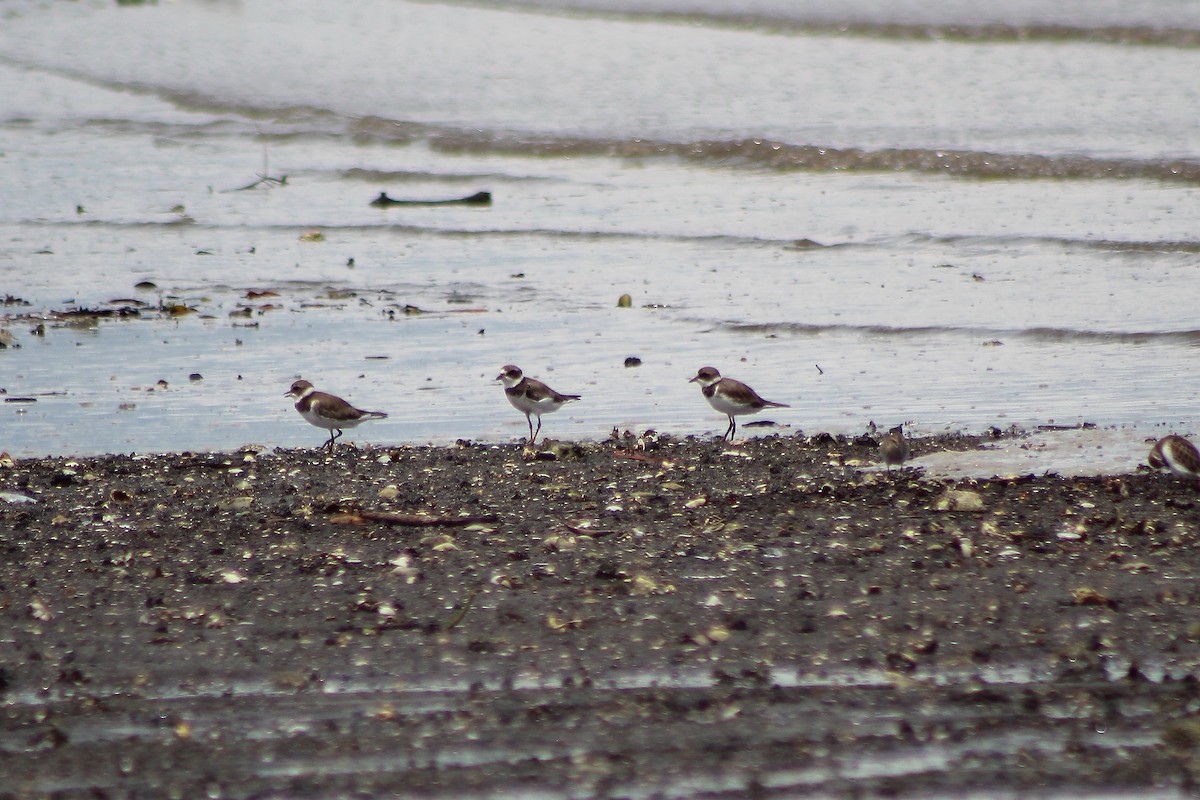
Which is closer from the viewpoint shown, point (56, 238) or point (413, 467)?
point (413, 467)

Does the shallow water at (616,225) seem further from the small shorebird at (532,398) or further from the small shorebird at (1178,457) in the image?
the small shorebird at (1178,457)

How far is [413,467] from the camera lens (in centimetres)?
748

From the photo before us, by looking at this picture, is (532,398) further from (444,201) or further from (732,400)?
(444,201)

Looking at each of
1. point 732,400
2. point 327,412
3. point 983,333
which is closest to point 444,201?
point 983,333

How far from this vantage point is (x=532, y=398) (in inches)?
324

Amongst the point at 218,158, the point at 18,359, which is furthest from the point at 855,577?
the point at 218,158

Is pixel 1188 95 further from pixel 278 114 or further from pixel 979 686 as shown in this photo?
pixel 979 686

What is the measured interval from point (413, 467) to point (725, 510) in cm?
165

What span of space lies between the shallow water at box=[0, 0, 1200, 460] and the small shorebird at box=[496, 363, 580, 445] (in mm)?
195

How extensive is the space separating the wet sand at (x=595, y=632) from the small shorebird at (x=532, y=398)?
2.90 ft

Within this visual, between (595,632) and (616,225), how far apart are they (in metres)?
10.3

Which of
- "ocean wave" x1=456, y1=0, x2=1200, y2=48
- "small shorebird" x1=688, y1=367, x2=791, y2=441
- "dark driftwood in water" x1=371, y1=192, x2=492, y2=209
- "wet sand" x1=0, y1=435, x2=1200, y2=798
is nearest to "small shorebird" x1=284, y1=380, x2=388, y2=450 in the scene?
"wet sand" x1=0, y1=435, x2=1200, y2=798

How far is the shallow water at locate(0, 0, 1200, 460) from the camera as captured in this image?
9.09 m

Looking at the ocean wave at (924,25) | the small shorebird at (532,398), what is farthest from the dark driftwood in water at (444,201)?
the ocean wave at (924,25)
